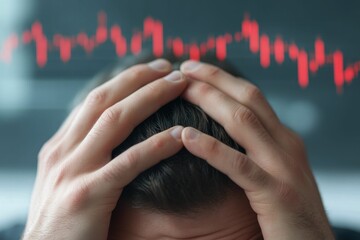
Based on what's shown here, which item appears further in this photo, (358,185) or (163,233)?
(358,185)

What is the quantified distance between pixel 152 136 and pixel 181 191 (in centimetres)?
8

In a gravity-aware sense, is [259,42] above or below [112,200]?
above

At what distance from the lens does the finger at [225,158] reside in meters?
0.62

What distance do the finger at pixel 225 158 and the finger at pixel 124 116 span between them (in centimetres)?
6

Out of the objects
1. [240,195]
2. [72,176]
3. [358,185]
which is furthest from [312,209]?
[358,185]

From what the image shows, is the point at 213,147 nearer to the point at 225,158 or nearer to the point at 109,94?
the point at 225,158

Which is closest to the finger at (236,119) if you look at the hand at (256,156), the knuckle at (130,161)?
the hand at (256,156)

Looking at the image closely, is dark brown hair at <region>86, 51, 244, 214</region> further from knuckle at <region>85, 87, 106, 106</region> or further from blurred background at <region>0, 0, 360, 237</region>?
blurred background at <region>0, 0, 360, 237</region>

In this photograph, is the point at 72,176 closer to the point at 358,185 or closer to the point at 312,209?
the point at 312,209

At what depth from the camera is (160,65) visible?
0.72 m

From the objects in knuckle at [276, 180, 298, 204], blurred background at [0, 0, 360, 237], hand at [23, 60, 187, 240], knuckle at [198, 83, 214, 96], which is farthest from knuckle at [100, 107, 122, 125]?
blurred background at [0, 0, 360, 237]

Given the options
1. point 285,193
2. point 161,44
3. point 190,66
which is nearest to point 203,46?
point 161,44

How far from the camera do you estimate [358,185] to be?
138cm

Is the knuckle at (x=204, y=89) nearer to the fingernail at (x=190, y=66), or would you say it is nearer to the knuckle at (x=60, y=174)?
the fingernail at (x=190, y=66)
